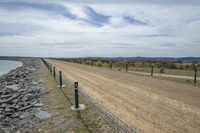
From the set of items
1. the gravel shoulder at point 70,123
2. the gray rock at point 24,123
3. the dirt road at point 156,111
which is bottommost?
the gray rock at point 24,123

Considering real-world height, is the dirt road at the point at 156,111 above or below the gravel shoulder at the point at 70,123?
above

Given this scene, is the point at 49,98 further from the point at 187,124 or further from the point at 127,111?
the point at 187,124

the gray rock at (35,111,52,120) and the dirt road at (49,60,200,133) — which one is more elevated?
the dirt road at (49,60,200,133)

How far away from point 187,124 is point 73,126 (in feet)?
12.8

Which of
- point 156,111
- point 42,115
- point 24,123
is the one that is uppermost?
point 156,111

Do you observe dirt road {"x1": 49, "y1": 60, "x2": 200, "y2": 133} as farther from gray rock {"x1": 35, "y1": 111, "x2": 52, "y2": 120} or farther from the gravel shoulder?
gray rock {"x1": 35, "y1": 111, "x2": 52, "y2": 120}

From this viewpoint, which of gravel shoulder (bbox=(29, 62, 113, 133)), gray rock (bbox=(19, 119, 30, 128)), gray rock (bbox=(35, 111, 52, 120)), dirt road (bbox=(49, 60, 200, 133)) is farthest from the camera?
gray rock (bbox=(35, 111, 52, 120))

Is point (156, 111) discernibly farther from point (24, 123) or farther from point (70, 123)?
point (24, 123)

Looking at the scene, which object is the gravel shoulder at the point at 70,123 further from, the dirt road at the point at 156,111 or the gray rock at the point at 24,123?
the dirt road at the point at 156,111

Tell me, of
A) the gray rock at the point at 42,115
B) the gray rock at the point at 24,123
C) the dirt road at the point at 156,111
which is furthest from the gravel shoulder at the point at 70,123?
the dirt road at the point at 156,111

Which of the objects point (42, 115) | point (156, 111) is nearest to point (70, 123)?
point (42, 115)

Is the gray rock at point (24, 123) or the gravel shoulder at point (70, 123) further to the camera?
the gray rock at point (24, 123)

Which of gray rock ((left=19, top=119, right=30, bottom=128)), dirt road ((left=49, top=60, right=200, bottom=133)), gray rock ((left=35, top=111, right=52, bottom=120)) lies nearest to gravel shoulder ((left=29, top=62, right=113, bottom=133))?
gray rock ((left=35, top=111, right=52, bottom=120))

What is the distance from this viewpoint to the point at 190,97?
47.2ft
